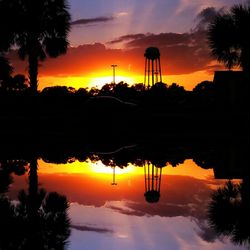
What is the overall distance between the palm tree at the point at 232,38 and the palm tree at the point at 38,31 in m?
10.4

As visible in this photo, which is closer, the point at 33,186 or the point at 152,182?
the point at 33,186

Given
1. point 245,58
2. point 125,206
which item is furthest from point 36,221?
→ point 245,58

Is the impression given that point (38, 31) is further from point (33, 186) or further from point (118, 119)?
point (33, 186)

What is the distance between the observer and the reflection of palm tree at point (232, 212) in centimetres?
691

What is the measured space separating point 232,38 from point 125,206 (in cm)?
2841

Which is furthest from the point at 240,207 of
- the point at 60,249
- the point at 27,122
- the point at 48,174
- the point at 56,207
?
the point at 27,122

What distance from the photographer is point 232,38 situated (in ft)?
120

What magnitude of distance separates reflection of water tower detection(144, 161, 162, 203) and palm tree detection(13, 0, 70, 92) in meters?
26.3

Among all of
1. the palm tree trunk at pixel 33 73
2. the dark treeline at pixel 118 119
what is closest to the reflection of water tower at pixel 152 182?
the dark treeline at pixel 118 119

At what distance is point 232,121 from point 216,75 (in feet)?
39.7

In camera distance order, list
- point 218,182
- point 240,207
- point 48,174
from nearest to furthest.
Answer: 1. point 240,207
2. point 218,182
3. point 48,174

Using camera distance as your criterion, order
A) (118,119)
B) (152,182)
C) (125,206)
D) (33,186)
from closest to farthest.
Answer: (125,206) < (33,186) < (152,182) < (118,119)

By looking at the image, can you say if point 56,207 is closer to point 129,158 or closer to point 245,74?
point 129,158

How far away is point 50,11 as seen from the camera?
4228cm
